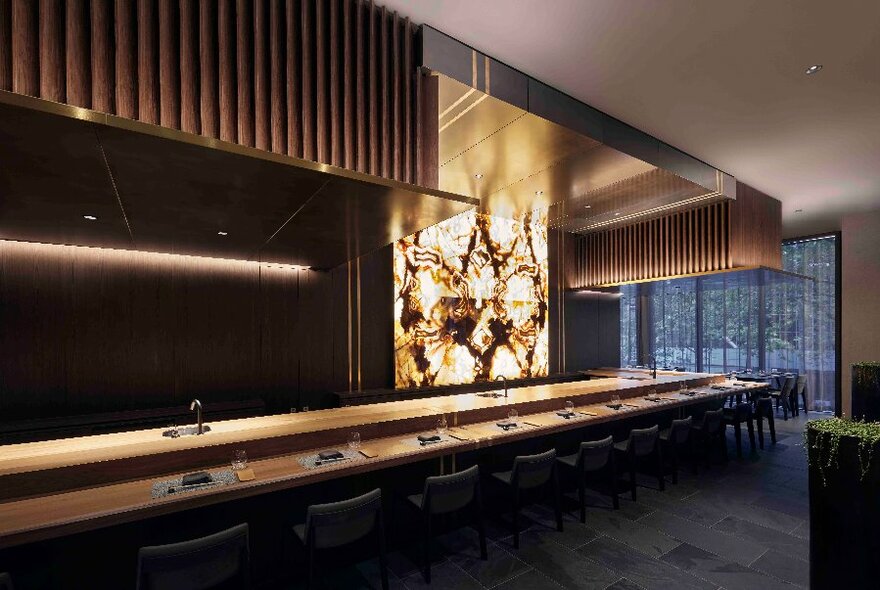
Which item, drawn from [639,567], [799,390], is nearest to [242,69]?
[639,567]

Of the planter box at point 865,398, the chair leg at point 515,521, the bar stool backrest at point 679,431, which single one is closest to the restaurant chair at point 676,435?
the bar stool backrest at point 679,431

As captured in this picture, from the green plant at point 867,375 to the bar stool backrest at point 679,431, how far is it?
4179 millimetres

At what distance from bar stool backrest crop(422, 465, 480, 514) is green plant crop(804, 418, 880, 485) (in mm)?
2211

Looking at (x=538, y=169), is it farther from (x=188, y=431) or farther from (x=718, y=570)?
(x=188, y=431)

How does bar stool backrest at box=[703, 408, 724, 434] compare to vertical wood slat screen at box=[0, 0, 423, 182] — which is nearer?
vertical wood slat screen at box=[0, 0, 423, 182]

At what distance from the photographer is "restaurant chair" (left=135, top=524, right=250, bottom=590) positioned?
78.3 inches

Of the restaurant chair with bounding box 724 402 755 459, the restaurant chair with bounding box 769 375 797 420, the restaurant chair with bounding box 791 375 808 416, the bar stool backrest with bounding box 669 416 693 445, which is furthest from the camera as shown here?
the restaurant chair with bounding box 791 375 808 416

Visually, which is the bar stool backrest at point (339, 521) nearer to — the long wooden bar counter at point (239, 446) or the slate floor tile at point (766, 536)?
the long wooden bar counter at point (239, 446)

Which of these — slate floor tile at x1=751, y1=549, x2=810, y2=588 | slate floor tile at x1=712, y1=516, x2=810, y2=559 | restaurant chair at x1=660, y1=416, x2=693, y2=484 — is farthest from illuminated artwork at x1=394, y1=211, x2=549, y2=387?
slate floor tile at x1=751, y1=549, x2=810, y2=588

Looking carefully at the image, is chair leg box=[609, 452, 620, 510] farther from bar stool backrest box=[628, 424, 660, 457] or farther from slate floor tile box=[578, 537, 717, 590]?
slate floor tile box=[578, 537, 717, 590]

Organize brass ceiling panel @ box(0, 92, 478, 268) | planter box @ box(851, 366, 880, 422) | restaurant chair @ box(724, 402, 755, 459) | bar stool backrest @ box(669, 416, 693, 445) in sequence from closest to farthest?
brass ceiling panel @ box(0, 92, 478, 268) < bar stool backrest @ box(669, 416, 693, 445) < restaurant chair @ box(724, 402, 755, 459) < planter box @ box(851, 366, 880, 422)

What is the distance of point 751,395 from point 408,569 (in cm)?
741

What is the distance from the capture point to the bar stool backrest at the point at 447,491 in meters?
2.98

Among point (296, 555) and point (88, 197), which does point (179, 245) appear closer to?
point (88, 197)
